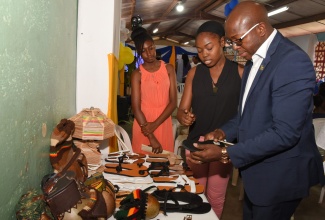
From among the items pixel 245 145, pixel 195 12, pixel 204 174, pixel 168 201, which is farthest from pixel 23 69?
pixel 195 12

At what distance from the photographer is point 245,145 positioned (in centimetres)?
148

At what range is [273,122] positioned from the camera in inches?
56.4

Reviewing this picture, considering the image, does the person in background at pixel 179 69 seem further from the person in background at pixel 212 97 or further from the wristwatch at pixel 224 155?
the wristwatch at pixel 224 155

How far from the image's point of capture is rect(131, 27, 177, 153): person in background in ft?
8.79

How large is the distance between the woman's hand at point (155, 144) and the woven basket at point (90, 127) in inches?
22.8

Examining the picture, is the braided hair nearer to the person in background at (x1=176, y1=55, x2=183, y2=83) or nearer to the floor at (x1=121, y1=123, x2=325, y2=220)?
the floor at (x1=121, y1=123, x2=325, y2=220)

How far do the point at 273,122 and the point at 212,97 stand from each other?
74 cm

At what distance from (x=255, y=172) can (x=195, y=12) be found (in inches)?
474

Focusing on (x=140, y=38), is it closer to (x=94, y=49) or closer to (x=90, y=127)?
(x=94, y=49)

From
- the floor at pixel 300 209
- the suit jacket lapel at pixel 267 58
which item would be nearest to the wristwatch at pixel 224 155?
the suit jacket lapel at pixel 267 58

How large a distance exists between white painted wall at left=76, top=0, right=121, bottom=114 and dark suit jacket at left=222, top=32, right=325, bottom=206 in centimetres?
137

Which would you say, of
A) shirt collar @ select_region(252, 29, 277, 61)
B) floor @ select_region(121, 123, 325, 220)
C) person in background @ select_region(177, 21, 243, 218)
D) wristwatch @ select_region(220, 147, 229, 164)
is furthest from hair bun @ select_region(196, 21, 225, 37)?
floor @ select_region(121, 123, 325, 220)

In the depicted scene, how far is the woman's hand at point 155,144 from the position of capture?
2490mm

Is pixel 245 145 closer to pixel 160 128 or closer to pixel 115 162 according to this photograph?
pixel 115 162
